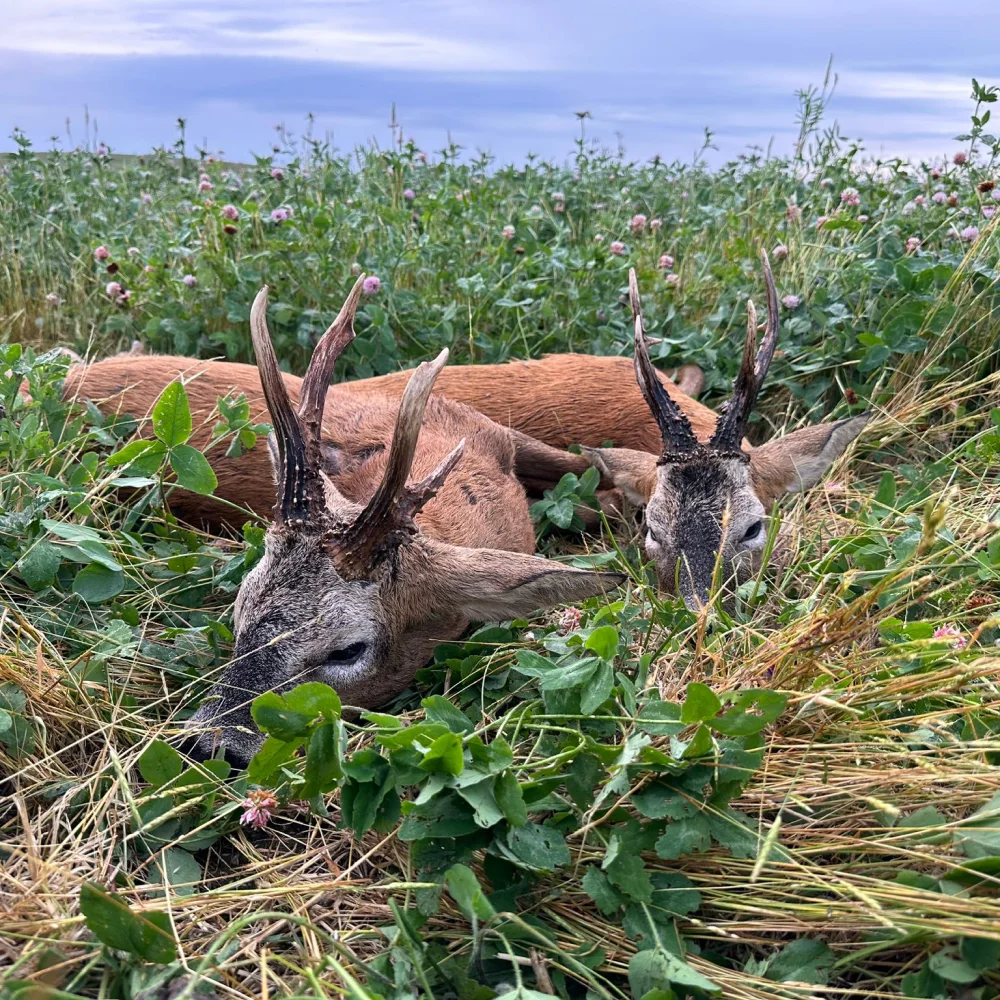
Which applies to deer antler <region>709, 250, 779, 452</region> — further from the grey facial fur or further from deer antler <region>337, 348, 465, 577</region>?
deer antler <region>337, 348, 465, 577</region>

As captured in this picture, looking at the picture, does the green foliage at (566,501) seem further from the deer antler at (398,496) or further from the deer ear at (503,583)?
the deer antler at (398,496)

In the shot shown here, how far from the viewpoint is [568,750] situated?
7.01 ft

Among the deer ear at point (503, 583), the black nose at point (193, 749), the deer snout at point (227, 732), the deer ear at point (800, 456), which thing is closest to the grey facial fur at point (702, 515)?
the deer ear at point (800, 456)

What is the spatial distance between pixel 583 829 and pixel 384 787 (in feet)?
1.40

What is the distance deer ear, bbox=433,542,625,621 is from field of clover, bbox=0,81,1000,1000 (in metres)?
0.10

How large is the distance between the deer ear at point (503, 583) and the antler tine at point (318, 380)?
0.52 m

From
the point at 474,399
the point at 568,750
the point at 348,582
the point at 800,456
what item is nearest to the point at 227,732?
the point at 348,582

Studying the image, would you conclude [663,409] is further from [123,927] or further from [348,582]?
[123,927]

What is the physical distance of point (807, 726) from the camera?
2.41m

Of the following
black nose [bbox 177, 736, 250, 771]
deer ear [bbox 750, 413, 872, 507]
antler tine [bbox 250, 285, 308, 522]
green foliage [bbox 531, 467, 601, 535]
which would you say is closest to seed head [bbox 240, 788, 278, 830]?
black nose [bbox 177, 736, 250, 771]

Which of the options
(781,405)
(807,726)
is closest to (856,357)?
(781,405)

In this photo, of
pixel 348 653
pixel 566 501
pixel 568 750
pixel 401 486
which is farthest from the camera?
pixel 566 501

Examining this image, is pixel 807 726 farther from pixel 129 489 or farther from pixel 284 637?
pixel 129 489

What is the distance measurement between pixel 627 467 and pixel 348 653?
1.96 metres
